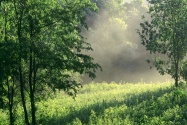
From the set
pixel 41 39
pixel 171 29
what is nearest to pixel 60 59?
pixel 41 39

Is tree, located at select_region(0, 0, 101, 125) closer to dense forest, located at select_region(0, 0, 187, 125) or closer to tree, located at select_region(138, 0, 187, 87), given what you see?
dense forest, located at select_region(0, 0, 187, 125)

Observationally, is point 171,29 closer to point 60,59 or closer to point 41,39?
point 60,59

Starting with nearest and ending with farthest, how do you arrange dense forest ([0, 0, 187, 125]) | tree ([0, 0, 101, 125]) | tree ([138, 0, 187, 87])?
tree ([0, 0, 101, 125]) → dense forest ([0, 0, 187, 125]) → tree ([138, 0, 187, 87])

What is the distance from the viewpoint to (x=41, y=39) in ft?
49.6

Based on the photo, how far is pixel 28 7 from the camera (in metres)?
14.4

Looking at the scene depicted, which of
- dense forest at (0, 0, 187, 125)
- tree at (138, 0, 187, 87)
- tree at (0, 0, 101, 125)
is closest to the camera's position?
tree at (0, 0, 101, 125)

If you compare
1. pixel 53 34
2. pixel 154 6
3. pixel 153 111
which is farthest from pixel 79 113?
pixel 154 6

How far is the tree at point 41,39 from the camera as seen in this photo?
14.3 meters

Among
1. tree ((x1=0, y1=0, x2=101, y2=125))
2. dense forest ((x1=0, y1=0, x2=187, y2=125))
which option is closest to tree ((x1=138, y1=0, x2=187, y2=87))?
dense forest ((x1=0, y1=0, x2=187, y2=125))

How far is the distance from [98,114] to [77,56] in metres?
5.10

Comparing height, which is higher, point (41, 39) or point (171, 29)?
point (171, 29)

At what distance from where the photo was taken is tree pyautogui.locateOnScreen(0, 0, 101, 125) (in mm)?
14312

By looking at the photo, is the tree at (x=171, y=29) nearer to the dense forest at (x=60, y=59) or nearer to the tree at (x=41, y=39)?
the dense forest at (x=60, y=59)

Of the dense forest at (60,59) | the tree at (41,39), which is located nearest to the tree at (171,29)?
the dense forest at (60,59)
